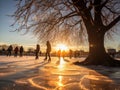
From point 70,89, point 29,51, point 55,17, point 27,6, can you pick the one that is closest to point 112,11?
point 55,17

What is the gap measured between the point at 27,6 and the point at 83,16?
14.3ft

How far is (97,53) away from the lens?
18953 mm

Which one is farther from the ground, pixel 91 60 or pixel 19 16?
pixel 19 16

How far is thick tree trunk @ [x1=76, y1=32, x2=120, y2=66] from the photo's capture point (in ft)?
60.8

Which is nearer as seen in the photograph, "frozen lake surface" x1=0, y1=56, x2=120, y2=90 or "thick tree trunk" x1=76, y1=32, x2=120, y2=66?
"frozen lake surface" x1=0, y1=56, x2=120, y2=90

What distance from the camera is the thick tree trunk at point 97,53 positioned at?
18531 millimetres

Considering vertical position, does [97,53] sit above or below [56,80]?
above

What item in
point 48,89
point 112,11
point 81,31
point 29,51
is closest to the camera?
point 48,89

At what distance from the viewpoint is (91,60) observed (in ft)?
62.0

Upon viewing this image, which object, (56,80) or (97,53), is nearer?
(56,80)

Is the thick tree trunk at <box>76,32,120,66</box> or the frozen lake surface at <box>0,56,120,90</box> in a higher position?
the thick tree trunk at <box>76,32,120,66</box>

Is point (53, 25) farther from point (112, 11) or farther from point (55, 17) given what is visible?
point (112, 11)

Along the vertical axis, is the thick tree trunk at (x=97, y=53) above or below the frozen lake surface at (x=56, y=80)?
above

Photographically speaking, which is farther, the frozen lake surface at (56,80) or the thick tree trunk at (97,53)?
the thick tree trunk at (97,53)
